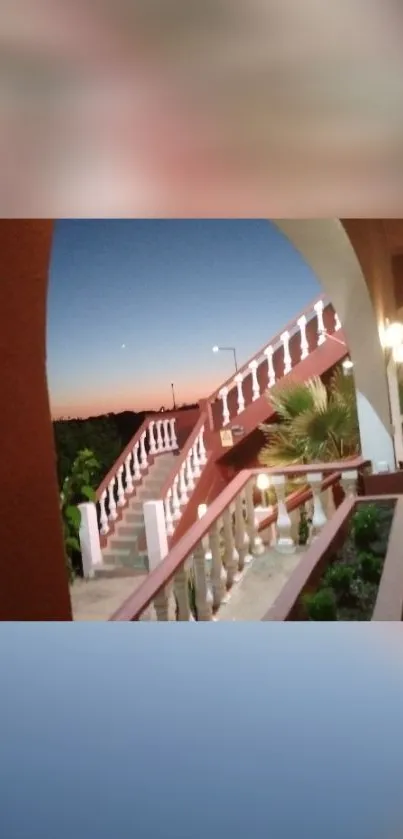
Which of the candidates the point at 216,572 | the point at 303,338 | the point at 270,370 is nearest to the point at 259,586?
the point at 216,572

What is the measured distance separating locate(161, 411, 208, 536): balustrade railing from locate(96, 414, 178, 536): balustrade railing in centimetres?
6

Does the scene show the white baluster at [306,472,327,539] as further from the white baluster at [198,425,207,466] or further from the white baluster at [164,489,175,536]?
the white baluster at [164,489,175,536]

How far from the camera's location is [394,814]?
3.79 ft

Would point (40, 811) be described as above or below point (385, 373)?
below

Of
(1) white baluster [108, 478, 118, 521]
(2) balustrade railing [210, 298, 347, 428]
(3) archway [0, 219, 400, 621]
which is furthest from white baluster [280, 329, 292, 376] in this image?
(1) white baluster [108, 478, 118, 521]

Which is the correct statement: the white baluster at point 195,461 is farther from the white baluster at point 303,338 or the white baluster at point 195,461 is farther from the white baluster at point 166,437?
the white baluster at point 303,338

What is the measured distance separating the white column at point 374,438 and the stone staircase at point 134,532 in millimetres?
617

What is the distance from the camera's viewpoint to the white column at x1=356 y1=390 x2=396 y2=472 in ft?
8.13

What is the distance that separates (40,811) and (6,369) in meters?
1.21

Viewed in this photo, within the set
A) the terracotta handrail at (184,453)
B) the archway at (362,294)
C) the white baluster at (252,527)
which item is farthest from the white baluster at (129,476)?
the archway at (362,294)

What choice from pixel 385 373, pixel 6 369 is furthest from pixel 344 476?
pixel 6 369
